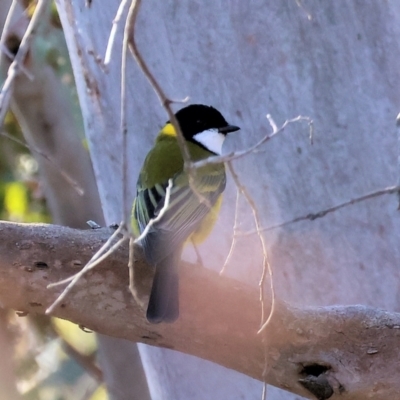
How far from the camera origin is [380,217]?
2625mm

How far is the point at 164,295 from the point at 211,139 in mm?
976

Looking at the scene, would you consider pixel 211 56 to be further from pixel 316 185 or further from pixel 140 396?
pixel 140 396

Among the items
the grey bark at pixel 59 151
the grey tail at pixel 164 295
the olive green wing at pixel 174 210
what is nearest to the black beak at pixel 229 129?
the olive green wing at pixel 174 210

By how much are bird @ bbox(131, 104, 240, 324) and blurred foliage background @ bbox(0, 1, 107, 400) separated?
65.1 inches

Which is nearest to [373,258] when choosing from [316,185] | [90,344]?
[316,185]

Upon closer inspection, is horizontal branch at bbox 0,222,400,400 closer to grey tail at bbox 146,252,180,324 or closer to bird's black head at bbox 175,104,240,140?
grey tail at bbox 146,252,180,324

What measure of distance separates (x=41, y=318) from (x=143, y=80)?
206 cm

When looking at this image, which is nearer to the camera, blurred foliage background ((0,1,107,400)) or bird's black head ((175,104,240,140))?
bird's black head ((175,104,240,140))

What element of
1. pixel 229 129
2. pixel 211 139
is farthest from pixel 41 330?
pixel 229 129

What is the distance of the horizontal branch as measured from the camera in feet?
6.35

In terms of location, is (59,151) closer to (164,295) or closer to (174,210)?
(174,210)

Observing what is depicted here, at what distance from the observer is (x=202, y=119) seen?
266 cm

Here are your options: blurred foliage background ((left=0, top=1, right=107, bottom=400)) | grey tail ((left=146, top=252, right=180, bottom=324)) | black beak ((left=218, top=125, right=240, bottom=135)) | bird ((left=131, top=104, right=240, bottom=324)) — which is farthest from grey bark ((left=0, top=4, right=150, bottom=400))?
grey tail ((left=146, top=252, right=180, bottom=324))

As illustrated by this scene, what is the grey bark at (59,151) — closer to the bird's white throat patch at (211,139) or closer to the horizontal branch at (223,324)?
the bird's white throat patch at (211,139)
